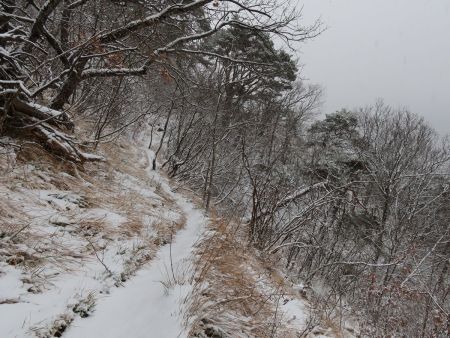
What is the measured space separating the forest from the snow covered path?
232 centimetres

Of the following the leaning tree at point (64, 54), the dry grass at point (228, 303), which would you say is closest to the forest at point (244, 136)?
the leaning tree at point (64, 54)

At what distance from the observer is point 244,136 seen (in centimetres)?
1032

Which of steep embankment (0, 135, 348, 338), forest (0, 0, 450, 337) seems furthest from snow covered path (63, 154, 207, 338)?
forest (0, 0, 450, 337)

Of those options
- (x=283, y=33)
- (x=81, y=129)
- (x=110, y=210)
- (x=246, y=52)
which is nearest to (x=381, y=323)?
(x=110, y=210)

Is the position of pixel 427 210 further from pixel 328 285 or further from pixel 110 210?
pixel 110 210

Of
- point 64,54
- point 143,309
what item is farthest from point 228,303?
point 64,54

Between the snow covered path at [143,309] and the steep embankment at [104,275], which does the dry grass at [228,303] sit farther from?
the snow covered path at [143,309]

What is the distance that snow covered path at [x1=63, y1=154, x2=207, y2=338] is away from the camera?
2.27 metres

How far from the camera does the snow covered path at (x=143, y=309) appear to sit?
2.27m

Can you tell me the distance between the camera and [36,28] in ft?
17.4

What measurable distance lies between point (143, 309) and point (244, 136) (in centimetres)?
803

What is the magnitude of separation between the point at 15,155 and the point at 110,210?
1.39 metres

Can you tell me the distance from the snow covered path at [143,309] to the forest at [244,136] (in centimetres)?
232

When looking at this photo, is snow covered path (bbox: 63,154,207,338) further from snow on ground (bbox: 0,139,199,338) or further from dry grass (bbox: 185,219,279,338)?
dry grass (bbox: 185,219,279,338)
